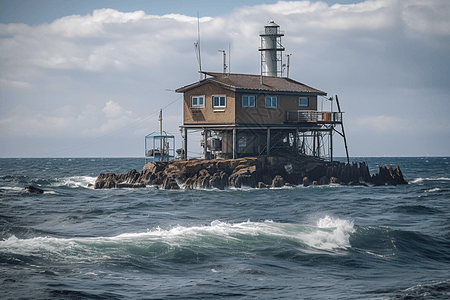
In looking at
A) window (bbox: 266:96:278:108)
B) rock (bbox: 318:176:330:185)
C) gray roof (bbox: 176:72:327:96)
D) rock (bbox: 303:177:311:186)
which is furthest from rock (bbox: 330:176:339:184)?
gray roof (bbox: 176:72:327:96)

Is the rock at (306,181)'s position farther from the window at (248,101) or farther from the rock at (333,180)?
the window at (248,101)

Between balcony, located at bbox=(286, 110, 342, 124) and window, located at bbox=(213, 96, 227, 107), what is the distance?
585cm

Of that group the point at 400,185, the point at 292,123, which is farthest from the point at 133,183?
the point at 400,185

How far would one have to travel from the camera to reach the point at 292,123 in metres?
42.8

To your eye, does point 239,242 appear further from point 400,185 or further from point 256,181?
point 400,185

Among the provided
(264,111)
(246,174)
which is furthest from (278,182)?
(264,111)

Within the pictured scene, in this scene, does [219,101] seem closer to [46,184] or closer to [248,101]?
[248,101]

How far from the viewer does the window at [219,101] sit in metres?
40.8

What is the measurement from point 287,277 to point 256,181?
80.3 feet

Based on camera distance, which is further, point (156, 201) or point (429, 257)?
point (156, 201)

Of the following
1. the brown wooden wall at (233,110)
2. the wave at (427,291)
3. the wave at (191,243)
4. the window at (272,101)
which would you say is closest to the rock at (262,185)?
the brown wooden wall at (233,110)

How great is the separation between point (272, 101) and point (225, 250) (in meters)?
26.8

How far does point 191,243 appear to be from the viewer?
1748 centimetres

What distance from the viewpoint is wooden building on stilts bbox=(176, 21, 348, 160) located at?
1607 inches
